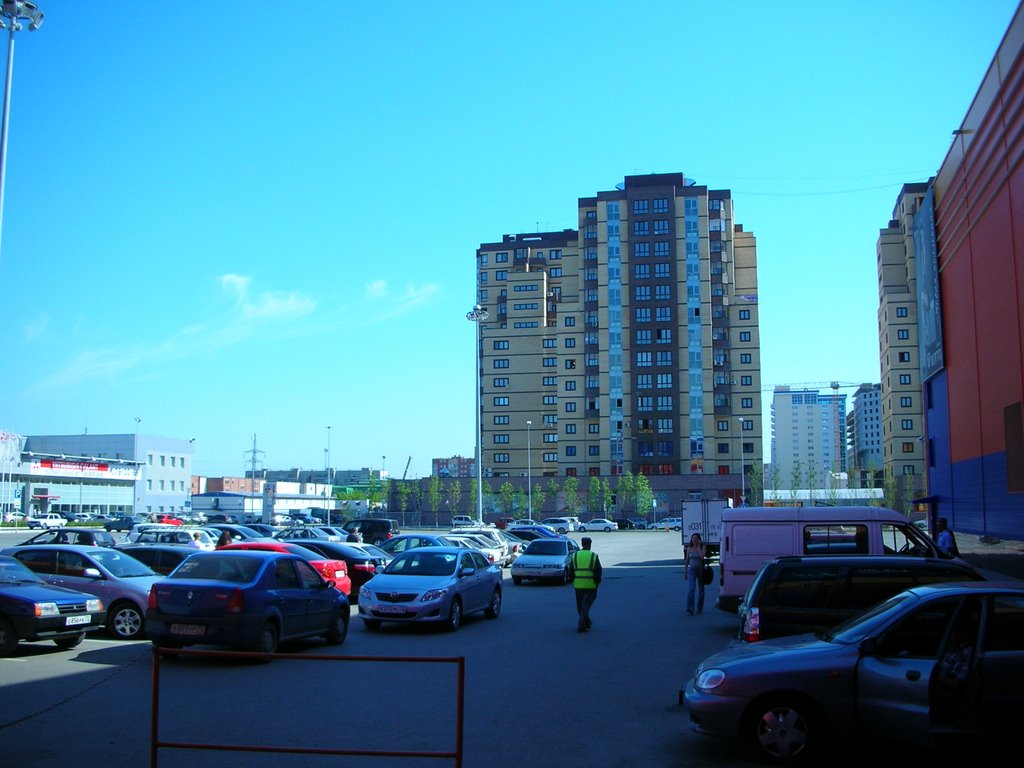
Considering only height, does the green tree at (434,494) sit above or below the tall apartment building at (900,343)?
below

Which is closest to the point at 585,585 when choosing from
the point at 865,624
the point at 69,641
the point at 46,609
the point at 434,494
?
the point at 69,641

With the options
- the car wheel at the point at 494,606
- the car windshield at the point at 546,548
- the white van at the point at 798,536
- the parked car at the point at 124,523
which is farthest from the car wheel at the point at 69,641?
the parked car at the point at 124,523

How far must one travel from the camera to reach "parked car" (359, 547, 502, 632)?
16.5 m

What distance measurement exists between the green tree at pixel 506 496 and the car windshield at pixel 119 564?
89423 mm

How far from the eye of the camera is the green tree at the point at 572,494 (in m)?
103

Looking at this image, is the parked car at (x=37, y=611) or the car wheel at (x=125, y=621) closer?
the parked car at (x=37, y=611)

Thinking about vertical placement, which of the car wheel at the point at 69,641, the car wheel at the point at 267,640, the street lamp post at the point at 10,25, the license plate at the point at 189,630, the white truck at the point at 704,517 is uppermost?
the street lamp post at the point at 10,25

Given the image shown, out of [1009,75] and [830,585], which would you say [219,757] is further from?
[1009,75]

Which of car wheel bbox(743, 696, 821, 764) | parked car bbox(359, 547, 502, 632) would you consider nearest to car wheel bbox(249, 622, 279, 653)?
parked car bbox(359, 547, 502, 632)

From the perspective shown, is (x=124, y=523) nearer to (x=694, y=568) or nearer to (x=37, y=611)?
(x=694, y=568)

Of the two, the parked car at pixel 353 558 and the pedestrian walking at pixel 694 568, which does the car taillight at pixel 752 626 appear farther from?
the parked car at pixel 353 558

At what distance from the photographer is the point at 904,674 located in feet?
23.0

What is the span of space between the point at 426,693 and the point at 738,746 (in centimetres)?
384

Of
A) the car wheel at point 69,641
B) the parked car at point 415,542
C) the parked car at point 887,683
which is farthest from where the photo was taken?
the parked car at point 415,542
